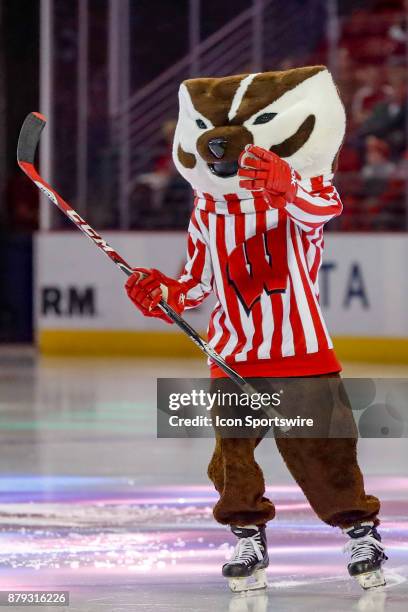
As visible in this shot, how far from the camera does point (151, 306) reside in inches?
154

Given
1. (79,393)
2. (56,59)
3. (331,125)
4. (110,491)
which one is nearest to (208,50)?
(56,59)

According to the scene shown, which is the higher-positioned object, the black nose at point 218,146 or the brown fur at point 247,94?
the brown fur at point 247,94

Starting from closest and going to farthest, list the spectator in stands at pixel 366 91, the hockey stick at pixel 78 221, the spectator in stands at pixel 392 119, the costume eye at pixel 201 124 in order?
the hockey stick at pixel 78 221
the costume eye at pixel 201 124
the spectator in stands at pixel 392 119
the spectator in stands at pixel 366 91

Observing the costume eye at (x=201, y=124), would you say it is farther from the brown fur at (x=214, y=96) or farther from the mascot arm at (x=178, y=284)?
the mascot arm at (x=178, y=284)

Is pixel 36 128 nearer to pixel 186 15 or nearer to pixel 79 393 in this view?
pixel 79 393

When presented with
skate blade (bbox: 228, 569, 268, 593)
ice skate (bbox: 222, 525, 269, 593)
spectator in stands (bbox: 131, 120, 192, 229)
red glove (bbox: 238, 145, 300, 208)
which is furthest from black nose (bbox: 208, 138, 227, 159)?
spectator in stands (bbox: 131, 120, 192, 229)

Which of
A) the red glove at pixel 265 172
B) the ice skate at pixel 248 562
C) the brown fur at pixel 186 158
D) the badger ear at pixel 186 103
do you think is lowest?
the ice skate at pixel 248 562

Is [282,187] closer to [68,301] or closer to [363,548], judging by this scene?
[363,548]

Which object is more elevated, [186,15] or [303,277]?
[186,15]

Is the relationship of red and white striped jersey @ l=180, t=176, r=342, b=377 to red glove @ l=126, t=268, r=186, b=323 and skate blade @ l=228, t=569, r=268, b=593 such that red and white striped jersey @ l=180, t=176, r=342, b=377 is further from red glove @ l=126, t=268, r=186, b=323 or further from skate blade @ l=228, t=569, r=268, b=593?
skate blade @ l=228, t=569, r=268, b=593

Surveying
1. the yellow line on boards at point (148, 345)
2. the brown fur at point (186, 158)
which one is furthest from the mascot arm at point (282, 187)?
the yellow line on boards at point (148, 345)

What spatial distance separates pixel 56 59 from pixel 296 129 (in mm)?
8978

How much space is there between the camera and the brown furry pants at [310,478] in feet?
12.8

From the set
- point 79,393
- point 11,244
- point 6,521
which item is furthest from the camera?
point 11,244
